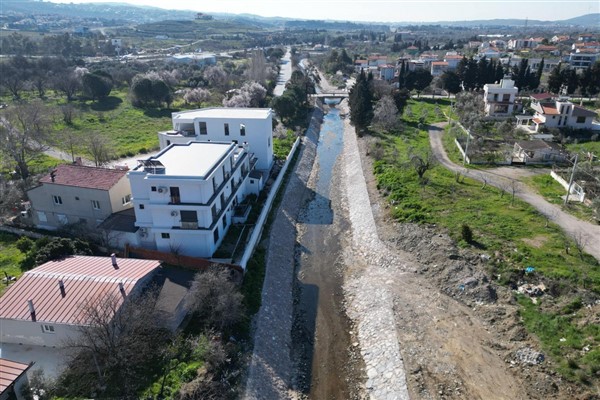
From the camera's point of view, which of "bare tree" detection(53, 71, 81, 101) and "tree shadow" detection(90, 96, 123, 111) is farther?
"bare tree" detection(53, 71, 81, 101)

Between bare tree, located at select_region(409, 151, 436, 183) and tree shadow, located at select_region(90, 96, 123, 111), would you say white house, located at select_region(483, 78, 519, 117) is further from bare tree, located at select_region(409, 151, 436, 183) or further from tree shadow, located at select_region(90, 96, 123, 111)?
tree shadow, located at select_region(90, 96, 123, 111)

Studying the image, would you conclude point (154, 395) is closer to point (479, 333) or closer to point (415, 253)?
point (479, 333)

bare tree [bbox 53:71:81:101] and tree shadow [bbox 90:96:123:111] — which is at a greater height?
bare tree [bbox 53:71:81:101]

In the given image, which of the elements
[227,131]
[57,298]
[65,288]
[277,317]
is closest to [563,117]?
[227,131]

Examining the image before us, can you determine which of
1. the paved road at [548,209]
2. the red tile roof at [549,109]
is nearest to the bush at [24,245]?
the paved road at [548,209]

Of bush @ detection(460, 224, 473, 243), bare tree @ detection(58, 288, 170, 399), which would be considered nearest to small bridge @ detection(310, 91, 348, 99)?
bush @ detection(460, 224, 473, 243)

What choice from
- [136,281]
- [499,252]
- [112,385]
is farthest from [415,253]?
[112,385]

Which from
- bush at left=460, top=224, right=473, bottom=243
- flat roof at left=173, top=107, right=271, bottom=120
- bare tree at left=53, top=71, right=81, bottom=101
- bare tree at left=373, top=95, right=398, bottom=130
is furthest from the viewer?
bare tree at left=53, top=71, right=81, bottom=101

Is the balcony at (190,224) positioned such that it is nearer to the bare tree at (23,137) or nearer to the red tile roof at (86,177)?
the red tile roof at (86,177)
